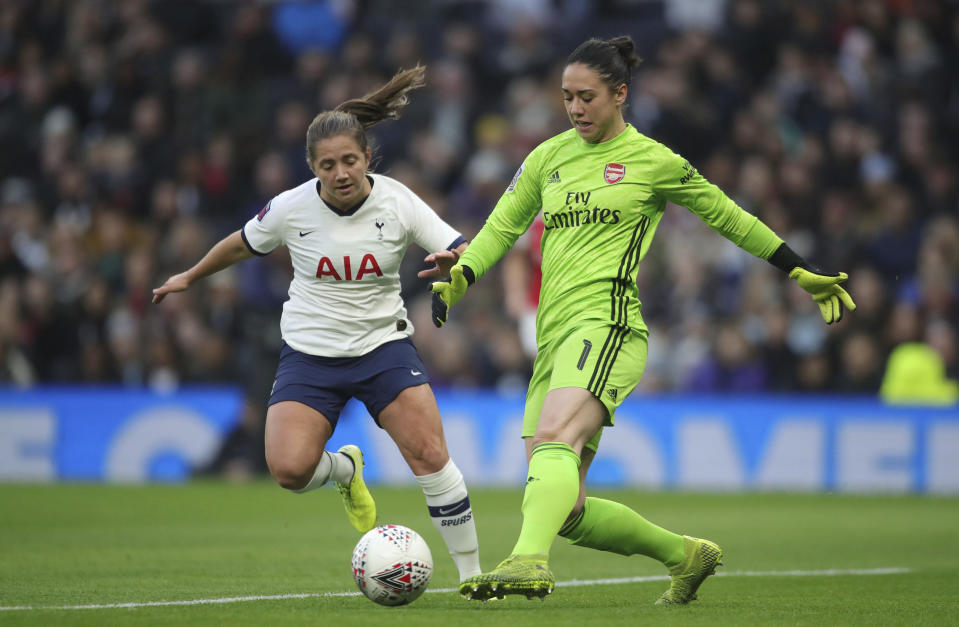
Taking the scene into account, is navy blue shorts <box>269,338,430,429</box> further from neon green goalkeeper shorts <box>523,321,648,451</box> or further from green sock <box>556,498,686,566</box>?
green sock <box>556,498,686,566</box>

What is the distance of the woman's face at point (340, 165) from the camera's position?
256 inches

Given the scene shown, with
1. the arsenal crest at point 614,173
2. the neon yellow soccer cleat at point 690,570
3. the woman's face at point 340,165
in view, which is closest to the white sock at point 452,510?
the neon yellow soccer cleat at point 690,570

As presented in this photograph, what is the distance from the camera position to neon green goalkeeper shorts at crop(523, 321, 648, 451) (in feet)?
19.4

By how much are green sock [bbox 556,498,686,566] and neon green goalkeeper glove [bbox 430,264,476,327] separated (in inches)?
41.4

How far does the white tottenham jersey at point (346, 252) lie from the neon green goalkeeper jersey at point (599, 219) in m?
0.59

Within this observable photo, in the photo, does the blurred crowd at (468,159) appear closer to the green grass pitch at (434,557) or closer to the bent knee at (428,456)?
the green grass pitch at (434,557)

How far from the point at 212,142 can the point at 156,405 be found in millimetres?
4337

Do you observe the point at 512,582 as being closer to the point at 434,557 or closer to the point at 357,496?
the point at 357,496

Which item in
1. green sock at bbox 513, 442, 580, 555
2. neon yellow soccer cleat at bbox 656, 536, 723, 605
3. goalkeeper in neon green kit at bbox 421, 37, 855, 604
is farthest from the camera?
neon yellow soccer cleat at bbox 656, 536, 723, 605

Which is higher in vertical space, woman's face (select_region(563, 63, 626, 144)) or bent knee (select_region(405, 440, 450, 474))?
woman's face (select_region(563, 63, 626, 144))

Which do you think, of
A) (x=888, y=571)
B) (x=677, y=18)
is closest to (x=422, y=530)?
(x=888, y=571)

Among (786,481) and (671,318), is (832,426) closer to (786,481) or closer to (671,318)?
(786,481)

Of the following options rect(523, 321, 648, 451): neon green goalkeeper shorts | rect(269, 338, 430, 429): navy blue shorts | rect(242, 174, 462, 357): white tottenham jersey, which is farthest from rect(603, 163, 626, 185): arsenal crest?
rect(269, 338, 430, 429): navy blue shorts

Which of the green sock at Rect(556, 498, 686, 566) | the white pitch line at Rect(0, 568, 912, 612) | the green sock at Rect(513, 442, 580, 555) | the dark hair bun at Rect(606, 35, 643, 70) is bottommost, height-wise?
the white pitch line at Rect(0, 568, 912, 612)
